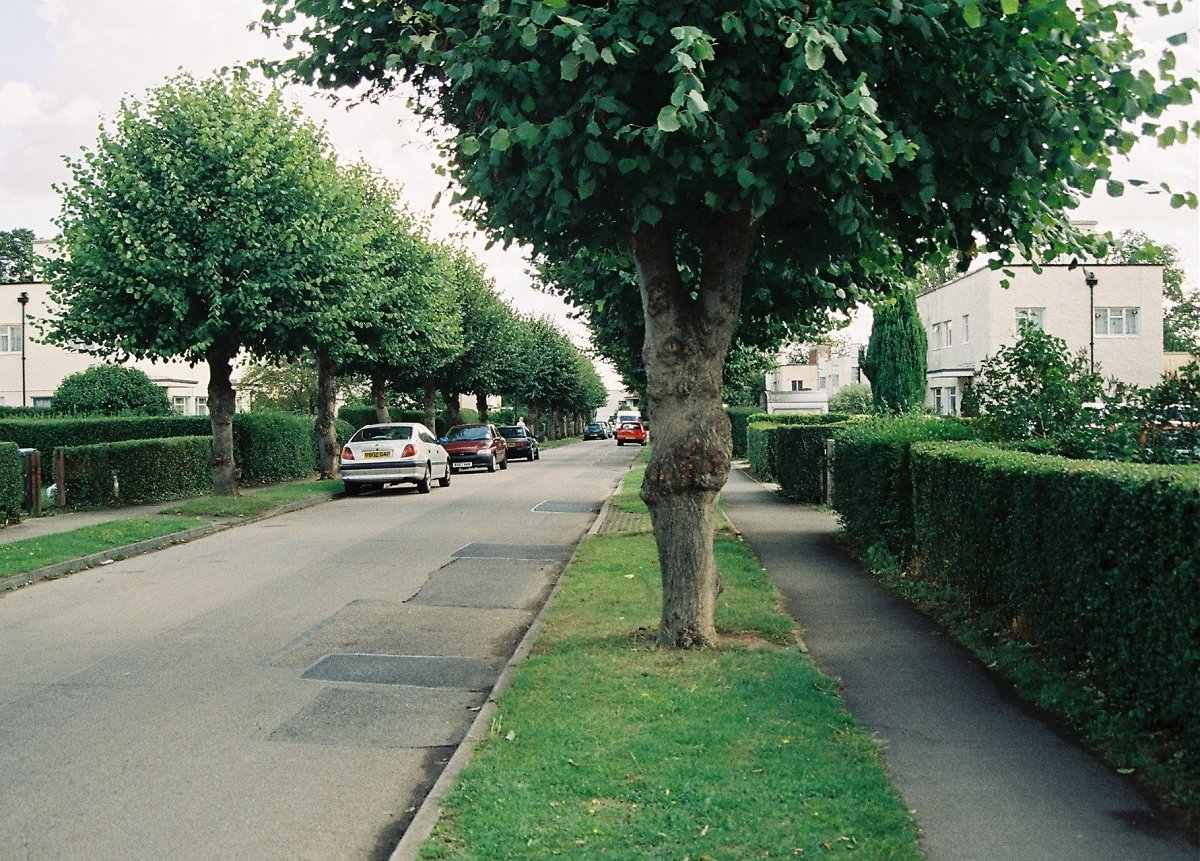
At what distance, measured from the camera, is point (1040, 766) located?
5523 millimetres

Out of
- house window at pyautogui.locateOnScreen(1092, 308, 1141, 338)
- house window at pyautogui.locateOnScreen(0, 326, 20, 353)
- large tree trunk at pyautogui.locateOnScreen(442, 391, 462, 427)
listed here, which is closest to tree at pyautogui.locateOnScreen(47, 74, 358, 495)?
large tree trunk at pyautogui.locateOnScreen(442, 391, 462, 427)

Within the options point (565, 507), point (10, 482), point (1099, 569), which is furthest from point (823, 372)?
point (1099, 569)

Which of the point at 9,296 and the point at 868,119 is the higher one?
the point at 9,296

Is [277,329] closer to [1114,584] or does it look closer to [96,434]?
[96,434]

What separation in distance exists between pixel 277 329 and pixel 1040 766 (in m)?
17.9

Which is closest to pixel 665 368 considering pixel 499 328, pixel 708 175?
pixel 708 175

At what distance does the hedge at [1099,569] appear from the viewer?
5.09m

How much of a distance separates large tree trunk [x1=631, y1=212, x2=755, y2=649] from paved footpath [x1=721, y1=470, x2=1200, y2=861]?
43.1 inches

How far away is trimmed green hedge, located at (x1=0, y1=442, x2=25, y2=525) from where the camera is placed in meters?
17.9

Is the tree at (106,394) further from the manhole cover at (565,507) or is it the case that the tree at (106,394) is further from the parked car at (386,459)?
the manhole cover at (565,507)

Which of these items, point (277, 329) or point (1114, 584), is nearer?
point (1114, 584)

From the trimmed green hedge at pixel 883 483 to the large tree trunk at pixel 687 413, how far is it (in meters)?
4.19

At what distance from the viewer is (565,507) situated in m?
22.1

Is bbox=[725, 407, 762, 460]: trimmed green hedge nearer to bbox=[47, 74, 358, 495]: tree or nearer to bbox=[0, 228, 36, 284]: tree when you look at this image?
bbox=[47, 74, 358, 495]: tree
